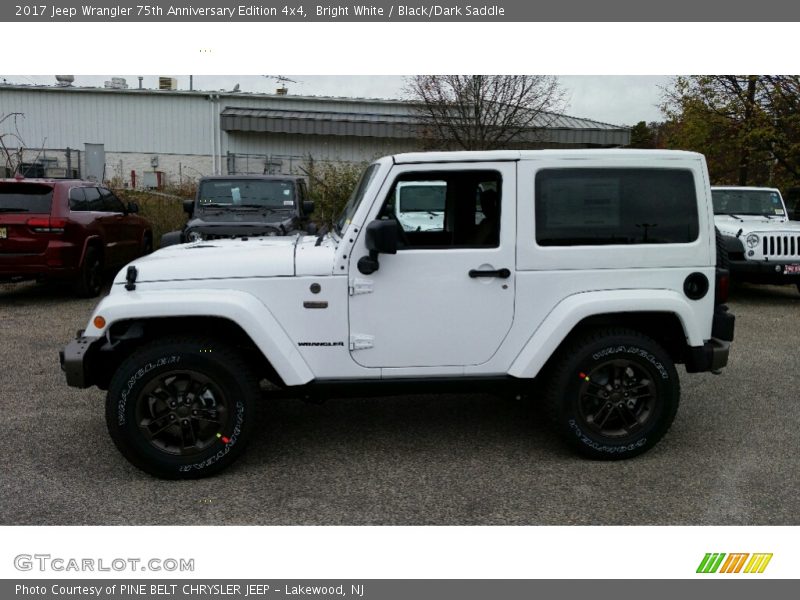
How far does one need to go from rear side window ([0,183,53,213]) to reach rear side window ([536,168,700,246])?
7711 millimetres

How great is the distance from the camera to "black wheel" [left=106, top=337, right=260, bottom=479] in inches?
153

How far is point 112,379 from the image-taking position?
3936mm

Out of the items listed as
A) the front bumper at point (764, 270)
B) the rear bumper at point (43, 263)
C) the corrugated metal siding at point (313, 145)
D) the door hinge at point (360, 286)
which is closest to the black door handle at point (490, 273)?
the door hinge at point (360, 286)

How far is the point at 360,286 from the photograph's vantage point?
3986mm

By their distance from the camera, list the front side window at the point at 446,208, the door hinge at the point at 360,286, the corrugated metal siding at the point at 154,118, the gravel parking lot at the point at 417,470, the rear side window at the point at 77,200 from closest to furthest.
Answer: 1. the gravel parking lot at the point at 417,470
2. the door hinge at the point at 360,286
3. the front side window at the point at 446,208
4. the rear side window at the point at 77,200
5. the corrugated metal siding at the point at 154,118

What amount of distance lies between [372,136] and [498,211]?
2275 centimetres

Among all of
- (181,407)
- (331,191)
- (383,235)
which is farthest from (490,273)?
(331,191)

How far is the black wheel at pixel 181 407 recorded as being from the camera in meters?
3.88

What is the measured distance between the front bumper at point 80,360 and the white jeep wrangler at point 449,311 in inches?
0.4

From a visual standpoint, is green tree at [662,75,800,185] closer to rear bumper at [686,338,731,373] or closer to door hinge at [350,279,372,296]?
rear bumper at [686,338,731,373]

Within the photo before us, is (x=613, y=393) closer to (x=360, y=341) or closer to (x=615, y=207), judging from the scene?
(x=615, y=207)

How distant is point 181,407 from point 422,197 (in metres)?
2.04

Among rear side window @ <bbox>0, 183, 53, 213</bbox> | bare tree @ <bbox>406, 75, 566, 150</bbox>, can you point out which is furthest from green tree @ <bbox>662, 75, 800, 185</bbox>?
rear side window @ <bbox>0, 183, 53, 213</bbox>

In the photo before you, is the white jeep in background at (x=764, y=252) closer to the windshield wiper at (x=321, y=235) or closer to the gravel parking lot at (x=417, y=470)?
the gravel parking lot at (x=417, y=470)
